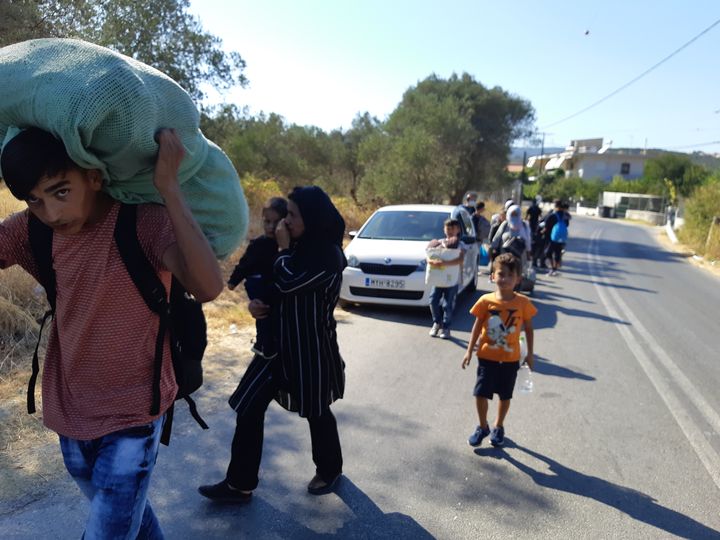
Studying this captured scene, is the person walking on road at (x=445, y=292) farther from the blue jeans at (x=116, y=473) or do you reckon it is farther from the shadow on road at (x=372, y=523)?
the blue jeans at (x=116, y=473)

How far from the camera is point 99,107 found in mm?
1509

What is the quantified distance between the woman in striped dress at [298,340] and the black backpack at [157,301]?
980mm

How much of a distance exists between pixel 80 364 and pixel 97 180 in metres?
0.57

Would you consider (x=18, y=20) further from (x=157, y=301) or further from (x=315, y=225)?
(x=157, y=301)

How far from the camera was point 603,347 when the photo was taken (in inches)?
286

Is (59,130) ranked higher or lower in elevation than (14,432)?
higher

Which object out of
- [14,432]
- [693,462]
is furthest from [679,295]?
[14,432]

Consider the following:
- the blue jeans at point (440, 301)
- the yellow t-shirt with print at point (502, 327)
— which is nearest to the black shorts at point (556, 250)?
the blue jeans at point (440, 301)

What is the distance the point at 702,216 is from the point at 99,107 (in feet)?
91.5

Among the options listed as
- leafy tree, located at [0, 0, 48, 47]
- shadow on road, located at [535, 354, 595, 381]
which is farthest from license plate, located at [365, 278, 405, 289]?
leafy tree, located at [0, 0, 48, 47]

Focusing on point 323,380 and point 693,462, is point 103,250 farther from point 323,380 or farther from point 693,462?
point 693,462

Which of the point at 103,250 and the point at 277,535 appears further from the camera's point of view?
the point at 277,535

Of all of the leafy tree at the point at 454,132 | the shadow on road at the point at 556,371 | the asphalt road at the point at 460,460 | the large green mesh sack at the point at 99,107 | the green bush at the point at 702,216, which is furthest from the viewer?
the leafy tree at the point at 454,132

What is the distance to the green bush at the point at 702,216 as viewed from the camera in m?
23.3
